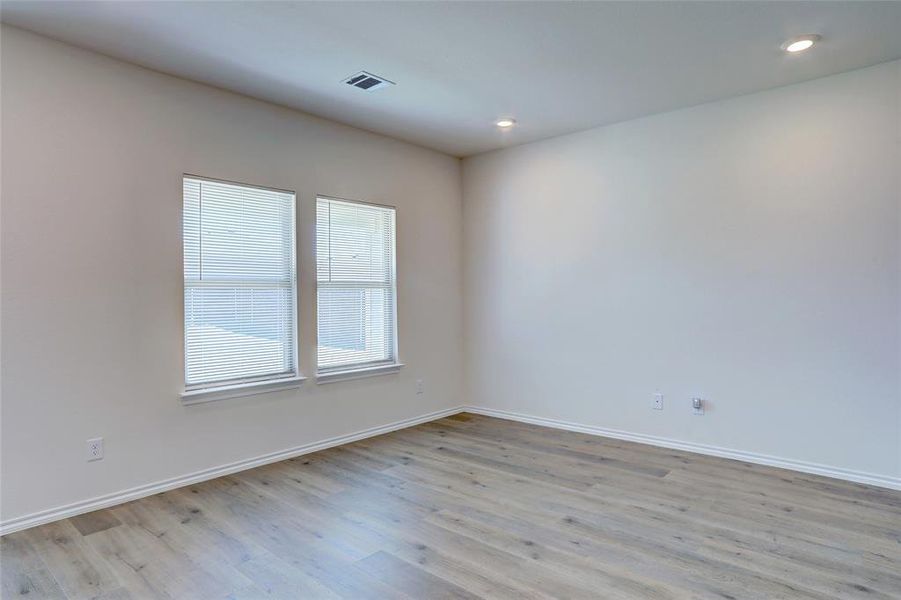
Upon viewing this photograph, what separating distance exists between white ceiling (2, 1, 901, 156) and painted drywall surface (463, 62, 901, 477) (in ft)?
1.20

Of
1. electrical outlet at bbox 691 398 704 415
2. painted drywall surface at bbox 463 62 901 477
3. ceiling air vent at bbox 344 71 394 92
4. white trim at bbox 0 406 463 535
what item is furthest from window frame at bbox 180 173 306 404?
electrical outlet at bbox 691 398 704 415

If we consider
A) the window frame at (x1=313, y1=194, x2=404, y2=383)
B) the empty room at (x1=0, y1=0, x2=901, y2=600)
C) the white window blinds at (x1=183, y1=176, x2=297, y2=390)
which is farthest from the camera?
the window frame at (x1=313, y1=194, x2=404, y2=383)

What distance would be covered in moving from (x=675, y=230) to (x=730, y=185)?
48cm

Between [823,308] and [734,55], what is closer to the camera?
[734,55]

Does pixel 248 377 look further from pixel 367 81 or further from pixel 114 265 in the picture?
pixel 367 81

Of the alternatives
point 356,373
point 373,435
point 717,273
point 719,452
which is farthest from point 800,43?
point 373,435

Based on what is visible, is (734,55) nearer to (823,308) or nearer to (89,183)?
(823,308)

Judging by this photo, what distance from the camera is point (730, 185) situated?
3.72 meters

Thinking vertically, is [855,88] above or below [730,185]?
above

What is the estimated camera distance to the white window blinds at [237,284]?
11.0ft

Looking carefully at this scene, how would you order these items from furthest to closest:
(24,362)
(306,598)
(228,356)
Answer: (228,356) < (24,362) < (306,598)

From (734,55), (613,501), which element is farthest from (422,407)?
(734,55)

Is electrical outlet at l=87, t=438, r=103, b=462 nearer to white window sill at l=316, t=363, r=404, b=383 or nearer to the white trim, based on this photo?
the white trim

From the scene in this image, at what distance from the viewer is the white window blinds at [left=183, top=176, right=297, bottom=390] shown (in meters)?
3.34
